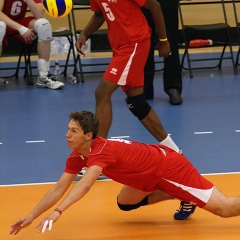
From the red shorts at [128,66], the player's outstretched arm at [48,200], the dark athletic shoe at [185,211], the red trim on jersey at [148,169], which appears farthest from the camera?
the red shorts at [128,66]

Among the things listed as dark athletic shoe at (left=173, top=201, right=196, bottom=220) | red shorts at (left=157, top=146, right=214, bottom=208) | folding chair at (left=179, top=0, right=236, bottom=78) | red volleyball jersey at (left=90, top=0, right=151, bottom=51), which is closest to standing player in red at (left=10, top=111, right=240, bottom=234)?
red shorts at (left=157, top=146, right=214, bottom=208)

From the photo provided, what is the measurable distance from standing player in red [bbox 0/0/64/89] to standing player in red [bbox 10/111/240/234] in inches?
170

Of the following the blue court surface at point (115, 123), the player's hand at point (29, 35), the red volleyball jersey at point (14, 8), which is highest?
the red volleyball jersey at point (14, 8)

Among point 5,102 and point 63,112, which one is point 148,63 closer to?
point 63,112

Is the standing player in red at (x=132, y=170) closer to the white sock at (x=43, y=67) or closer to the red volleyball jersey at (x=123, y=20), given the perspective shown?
the red volleyball jersey at (x=123, y=20)

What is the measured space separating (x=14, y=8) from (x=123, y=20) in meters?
3.36

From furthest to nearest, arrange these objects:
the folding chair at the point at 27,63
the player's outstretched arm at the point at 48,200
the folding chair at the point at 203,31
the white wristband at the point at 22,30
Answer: the folding chair at the point at 203,31
the folding chair at the point at 27,63
the white wristband at the point at 22,30
the player's outstretched arm at the point at 48,200

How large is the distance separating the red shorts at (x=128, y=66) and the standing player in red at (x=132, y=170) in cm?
116

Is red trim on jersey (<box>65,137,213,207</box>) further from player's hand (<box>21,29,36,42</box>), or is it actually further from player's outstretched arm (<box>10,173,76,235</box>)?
player's hand (<box>21,29,36,42</box>)

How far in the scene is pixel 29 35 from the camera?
7.95 metres

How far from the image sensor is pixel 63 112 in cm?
704

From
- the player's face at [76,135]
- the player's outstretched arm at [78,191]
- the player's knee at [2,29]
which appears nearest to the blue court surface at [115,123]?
the player's knee at [2,29]

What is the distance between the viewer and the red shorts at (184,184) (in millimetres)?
3883

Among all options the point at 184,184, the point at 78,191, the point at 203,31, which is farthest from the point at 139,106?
the point at 203,31
